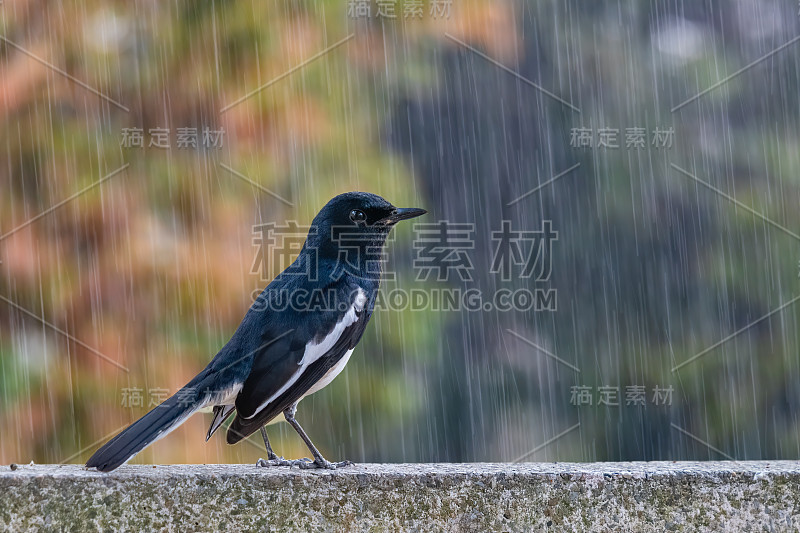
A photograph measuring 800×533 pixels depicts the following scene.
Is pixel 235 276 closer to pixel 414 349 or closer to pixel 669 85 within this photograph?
pixel 414 349

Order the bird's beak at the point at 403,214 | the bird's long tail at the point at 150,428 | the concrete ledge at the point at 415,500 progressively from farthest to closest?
the bird's beak at the point at 403,214, the bird's long tail at the point at 150,428, the concrete ledge at the point at 415,500

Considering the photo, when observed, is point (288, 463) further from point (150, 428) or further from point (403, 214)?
point (403, 214)

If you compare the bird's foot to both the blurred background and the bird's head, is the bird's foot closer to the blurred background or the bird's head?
the bird's head

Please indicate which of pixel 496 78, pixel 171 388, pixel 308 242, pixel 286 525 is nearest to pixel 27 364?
pixel 171 388

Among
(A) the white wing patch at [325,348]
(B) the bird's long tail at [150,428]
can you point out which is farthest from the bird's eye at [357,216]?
(B) the bird's long tail at [150,428]

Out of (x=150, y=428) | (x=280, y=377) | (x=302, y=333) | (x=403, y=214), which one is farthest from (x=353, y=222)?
(x=150, y=428)

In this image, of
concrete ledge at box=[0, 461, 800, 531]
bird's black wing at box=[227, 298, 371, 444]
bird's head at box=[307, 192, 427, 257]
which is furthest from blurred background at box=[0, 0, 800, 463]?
concrete ledge at box=[0, 461, 800, 531]

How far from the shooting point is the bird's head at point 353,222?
3492 mm

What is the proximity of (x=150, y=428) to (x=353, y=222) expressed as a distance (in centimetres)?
121

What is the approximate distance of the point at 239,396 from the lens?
3.07 m

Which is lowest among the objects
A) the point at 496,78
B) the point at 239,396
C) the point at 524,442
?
the point at 524,442

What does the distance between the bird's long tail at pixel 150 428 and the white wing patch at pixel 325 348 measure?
206mm

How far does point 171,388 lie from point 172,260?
0.67 m

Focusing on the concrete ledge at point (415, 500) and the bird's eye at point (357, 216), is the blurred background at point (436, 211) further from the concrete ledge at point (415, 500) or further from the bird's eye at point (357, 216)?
the concrete ledge at point (415, 500)
